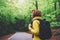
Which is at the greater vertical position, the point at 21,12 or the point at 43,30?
the point at 21,12

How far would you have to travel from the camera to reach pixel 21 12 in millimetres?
3879

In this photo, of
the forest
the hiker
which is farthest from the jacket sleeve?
the forest

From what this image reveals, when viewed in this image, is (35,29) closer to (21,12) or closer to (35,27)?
(35,27)

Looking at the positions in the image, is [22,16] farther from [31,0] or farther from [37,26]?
[37,26]

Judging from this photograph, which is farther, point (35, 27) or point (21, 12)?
point (21, 12)

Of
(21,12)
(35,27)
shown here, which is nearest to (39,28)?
A: (35,27)

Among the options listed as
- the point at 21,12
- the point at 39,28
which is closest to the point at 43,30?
the point at 39,28

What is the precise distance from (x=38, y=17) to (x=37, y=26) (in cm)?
16

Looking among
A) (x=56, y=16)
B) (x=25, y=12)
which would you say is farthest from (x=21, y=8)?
(x=56, y=16)

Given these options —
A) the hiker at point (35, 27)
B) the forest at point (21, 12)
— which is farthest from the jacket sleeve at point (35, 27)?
the forest at point (21, 12)

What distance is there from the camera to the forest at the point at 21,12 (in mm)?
3830

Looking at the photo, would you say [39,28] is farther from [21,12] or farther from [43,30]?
[21,12]

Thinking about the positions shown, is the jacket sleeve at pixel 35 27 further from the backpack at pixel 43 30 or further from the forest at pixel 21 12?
the forest at pixel 21 12

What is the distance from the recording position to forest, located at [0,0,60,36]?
12.6ft
